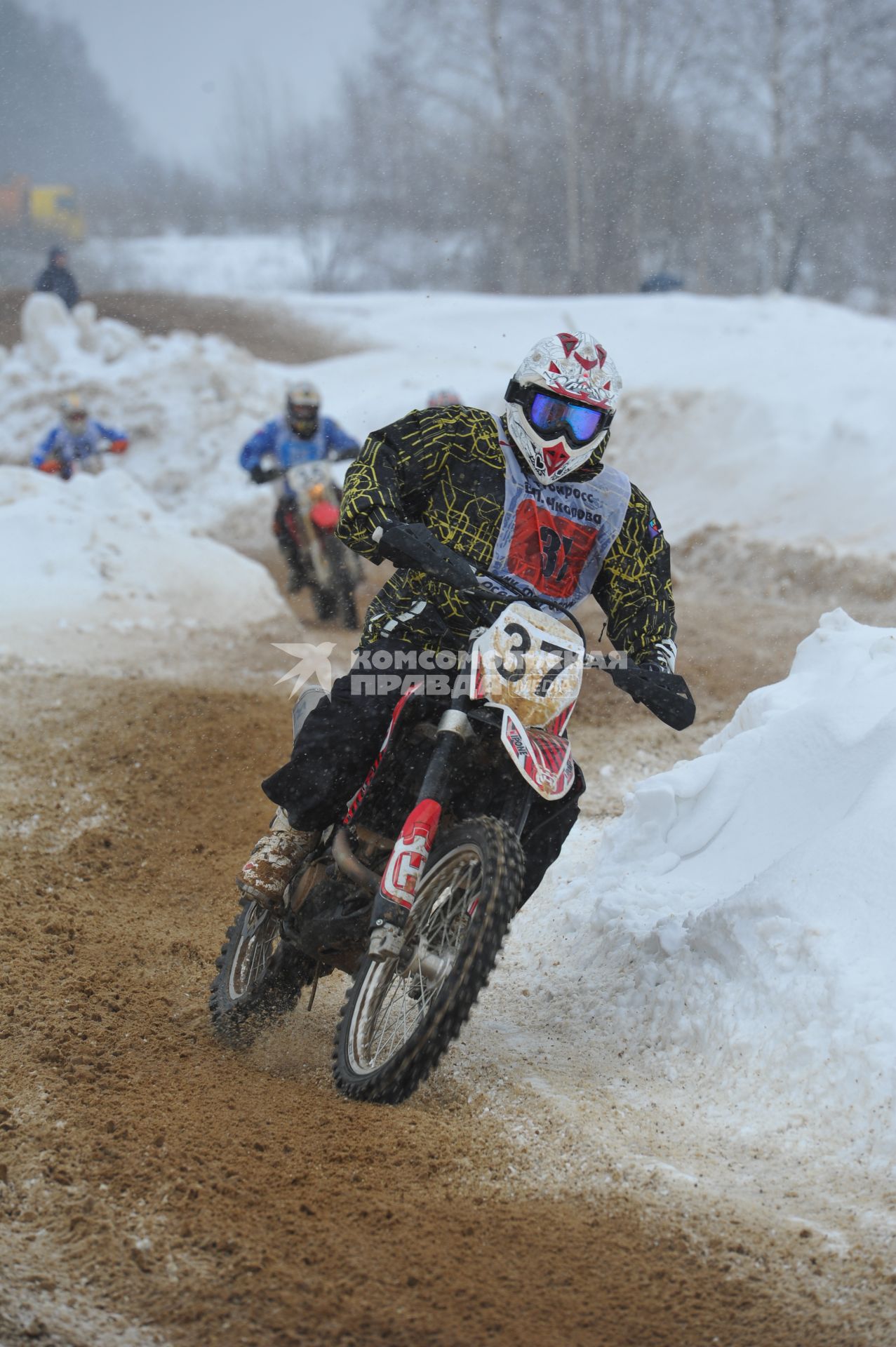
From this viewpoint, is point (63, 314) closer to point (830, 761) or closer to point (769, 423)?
point (769, 423)

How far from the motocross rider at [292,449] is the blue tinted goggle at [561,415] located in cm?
837

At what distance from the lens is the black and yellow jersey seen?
392 centimetres

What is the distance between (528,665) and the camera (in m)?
3.52

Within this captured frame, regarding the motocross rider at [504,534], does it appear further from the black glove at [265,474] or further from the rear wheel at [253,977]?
the black glove at [265,474]

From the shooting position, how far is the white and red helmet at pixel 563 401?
376 cm

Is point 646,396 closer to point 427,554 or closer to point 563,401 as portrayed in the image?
point 563,401

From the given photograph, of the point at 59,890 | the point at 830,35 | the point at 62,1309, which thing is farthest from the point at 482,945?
the point at 830,35

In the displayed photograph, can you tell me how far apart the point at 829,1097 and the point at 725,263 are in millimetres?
34899

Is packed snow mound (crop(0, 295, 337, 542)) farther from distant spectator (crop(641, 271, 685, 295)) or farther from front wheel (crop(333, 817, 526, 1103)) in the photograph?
front wheel (crop(333, 817, 526, 1103))

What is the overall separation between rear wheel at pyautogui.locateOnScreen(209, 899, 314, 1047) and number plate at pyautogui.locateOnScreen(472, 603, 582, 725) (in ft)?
4.20

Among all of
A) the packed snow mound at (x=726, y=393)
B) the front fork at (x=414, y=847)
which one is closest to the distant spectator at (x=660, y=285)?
the packed snow mound at (x=726, y=393)

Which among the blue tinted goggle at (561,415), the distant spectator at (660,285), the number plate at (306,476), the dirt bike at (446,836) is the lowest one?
the distant spectator at (660,285)

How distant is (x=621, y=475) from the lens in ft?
13.5

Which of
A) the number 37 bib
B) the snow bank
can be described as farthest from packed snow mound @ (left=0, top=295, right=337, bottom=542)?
the number 37 bib
